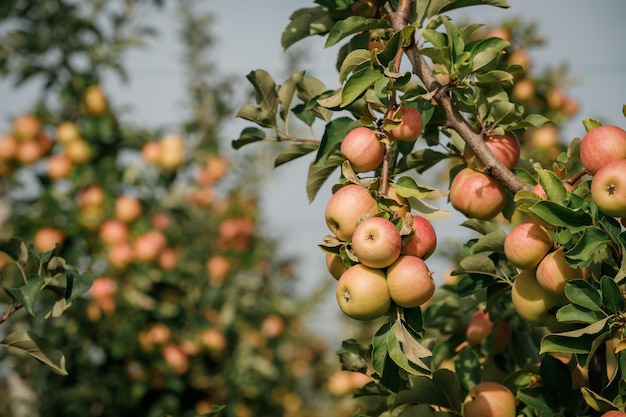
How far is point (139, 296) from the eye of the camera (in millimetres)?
2674

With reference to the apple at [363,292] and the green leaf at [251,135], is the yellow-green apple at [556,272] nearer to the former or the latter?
the apple at [363,292]

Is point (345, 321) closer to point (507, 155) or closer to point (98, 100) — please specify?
point (98, 100)

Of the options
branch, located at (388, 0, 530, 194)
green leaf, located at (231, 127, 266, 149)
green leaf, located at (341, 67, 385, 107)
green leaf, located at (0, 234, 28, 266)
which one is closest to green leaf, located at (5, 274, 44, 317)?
green leaf, located at (0, 234, 28, 266)

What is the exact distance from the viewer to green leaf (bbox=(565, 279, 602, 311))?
80cm

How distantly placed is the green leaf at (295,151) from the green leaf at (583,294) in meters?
0.51

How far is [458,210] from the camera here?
1052 mm

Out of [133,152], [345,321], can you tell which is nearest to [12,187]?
[133,152]

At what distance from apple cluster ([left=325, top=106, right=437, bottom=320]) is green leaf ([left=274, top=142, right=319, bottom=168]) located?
22cm

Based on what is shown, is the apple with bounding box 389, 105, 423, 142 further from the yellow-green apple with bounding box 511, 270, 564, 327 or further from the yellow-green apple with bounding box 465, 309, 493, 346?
the yellow-green apple with bounding box 465, 309, 493, 346

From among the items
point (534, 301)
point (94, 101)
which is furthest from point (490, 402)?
point (94, 101)

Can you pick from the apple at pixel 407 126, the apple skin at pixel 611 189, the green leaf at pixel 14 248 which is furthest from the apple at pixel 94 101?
Result: the apple skin at pixel 611 189

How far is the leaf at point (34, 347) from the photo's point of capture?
0.95 meters

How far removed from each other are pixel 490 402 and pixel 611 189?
1.25 ft

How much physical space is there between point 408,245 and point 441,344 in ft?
1.49
